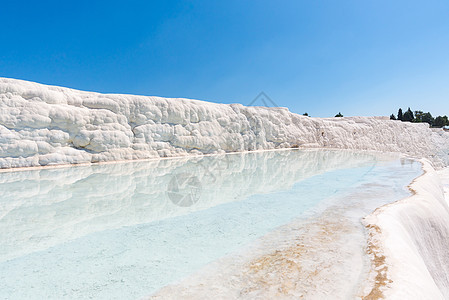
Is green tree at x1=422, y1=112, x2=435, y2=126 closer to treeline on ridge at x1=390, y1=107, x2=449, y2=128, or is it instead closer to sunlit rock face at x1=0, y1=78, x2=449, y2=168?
treeline on ridge at x1=390, y1=107, x2=449, y2=128

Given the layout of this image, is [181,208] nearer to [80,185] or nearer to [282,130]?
[80,185]

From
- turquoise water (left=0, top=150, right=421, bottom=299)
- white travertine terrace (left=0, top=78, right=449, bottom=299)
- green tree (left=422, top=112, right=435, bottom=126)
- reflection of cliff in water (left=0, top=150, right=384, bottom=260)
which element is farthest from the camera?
green tree (left=422, top=112, right=435, bottom=126)

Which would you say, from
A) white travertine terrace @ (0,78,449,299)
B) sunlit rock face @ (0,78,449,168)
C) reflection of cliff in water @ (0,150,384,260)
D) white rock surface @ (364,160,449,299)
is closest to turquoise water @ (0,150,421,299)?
reflection of cliff in water @ (0,150,384,260)

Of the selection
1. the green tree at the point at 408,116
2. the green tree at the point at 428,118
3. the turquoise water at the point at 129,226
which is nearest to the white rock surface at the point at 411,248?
the turquoise water at the point at 129,226

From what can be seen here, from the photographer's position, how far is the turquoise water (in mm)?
1726

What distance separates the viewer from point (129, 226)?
276 cm

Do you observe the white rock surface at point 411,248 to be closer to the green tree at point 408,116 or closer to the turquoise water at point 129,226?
the turquoise water at point 129,226

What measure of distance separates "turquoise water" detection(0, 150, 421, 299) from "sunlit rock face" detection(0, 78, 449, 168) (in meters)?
3.95

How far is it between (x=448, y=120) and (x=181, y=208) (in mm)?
51510

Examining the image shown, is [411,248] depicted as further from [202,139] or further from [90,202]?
[202,139]

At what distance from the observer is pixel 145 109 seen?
11.1 meters

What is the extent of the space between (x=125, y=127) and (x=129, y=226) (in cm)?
856

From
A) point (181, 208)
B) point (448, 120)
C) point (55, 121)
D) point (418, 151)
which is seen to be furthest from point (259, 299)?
point (448, 120)

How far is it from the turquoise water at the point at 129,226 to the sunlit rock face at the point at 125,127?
12.9 feet
